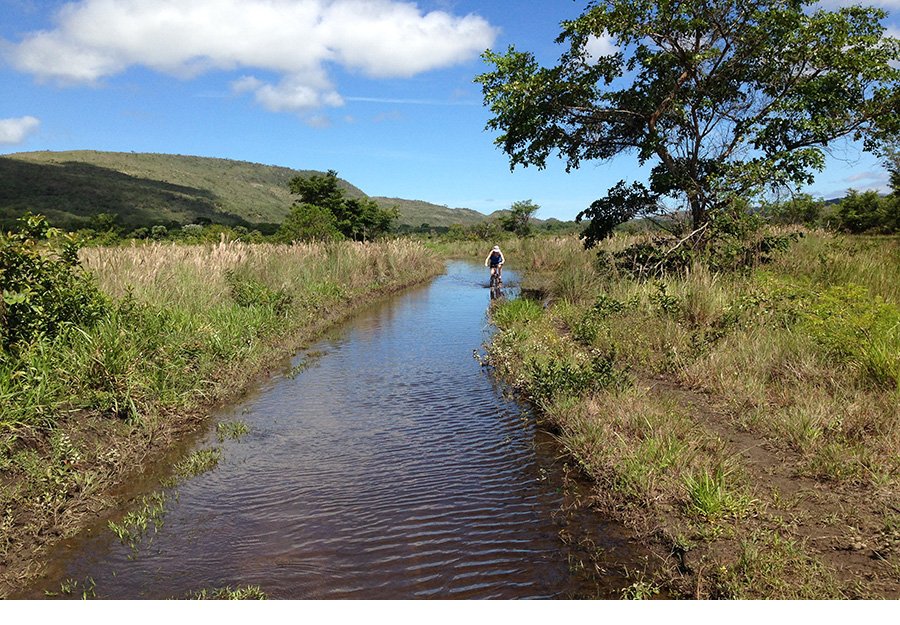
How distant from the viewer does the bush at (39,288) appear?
659 cm

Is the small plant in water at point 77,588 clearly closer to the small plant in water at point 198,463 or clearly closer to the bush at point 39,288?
the small plant in water at point 198,463

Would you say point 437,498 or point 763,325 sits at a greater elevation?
point 763,325

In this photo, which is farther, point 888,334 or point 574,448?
point 888,334

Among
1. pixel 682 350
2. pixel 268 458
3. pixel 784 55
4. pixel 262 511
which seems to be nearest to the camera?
pixel 262 511

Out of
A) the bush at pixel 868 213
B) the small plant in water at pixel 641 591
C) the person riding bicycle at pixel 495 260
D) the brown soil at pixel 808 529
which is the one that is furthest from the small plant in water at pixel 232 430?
the bush at pixel 868 213

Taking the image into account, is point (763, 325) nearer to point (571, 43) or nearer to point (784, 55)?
point (784, 55)

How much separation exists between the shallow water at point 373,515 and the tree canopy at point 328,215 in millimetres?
15537

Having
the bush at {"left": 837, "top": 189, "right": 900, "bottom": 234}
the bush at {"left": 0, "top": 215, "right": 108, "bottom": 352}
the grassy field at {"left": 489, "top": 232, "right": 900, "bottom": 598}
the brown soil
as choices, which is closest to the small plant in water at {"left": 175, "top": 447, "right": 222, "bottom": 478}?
the bush at {"left": 0, "top": 215, "right": 108, "bottom": 352}

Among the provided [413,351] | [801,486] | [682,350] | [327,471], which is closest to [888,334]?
[682,350]

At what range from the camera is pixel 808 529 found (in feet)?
13.3

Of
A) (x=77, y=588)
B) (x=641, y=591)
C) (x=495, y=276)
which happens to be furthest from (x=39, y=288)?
(x=495, y=276)

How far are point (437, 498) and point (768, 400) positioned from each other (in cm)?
375

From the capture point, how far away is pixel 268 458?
6.51 metres

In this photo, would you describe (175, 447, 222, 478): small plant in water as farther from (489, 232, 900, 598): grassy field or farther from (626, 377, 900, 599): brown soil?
(626, 377, 900, 599): brown soil
